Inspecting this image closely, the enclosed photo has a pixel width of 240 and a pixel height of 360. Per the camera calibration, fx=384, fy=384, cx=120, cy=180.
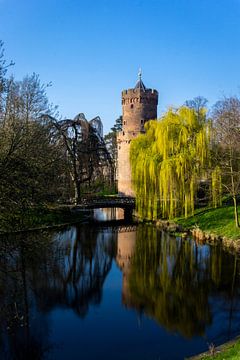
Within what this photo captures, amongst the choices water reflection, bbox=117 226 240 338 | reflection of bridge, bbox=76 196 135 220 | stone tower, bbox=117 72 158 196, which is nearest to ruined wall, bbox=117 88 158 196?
stone tower, bbox=117 72 158 196

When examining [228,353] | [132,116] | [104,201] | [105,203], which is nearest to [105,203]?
[105,203]

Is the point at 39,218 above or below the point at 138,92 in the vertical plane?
below

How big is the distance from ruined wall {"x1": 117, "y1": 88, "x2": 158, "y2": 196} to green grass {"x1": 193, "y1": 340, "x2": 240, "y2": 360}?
31745 millimetres

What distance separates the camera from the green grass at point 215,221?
824 inches

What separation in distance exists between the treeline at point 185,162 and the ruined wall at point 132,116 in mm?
13698

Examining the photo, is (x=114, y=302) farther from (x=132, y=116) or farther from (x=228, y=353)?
(x=132, y=116)

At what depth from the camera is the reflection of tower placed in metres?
13.6

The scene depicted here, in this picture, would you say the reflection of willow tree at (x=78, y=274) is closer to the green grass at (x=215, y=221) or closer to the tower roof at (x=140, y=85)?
the green grass at (x=215, y=221)

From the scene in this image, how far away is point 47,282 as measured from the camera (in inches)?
558

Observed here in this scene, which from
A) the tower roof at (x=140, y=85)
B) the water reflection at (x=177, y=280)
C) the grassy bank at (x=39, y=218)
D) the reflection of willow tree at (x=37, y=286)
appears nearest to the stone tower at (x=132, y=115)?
the tower roof at (x=140, y=85)

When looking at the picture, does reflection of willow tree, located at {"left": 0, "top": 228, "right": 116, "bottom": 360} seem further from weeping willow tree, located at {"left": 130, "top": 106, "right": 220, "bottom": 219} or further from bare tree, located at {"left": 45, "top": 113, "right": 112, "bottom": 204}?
bare tree, located at {"left": 45, "top": 113, "right": 112, "bottom": 204}

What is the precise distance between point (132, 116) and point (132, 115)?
11cm

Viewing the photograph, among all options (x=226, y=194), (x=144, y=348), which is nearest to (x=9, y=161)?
(x=144, y=348)

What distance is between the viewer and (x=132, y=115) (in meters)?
40.9
